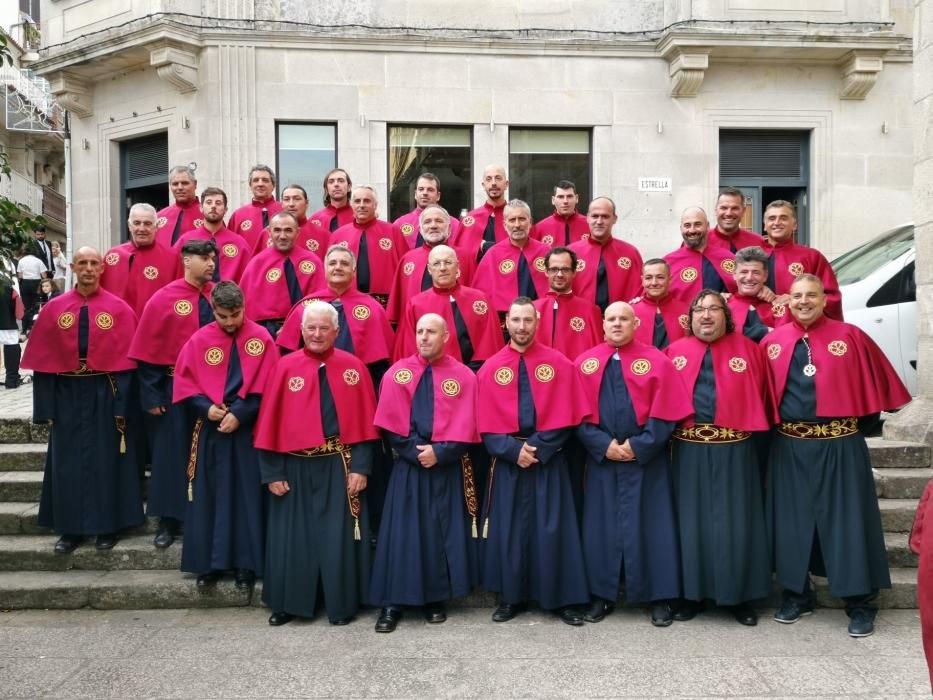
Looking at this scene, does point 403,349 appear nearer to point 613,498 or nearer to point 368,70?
point 613,498

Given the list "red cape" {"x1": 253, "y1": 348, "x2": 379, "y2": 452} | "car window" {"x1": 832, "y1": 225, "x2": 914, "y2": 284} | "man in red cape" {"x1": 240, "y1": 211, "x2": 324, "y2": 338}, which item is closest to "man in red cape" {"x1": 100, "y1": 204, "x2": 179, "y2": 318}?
"man in red cape" {"x1": 240, "y1": 211, "x2": 324, "y2": 338}

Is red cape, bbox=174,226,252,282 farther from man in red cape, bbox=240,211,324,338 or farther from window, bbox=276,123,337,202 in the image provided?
window, bbox=276,123,337,202

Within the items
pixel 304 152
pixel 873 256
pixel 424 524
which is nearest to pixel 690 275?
pixel 873 256

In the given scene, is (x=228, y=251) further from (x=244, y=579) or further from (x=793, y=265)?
(x=793, y=265)

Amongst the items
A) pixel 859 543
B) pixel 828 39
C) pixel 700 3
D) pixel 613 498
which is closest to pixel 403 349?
pixel 613 498

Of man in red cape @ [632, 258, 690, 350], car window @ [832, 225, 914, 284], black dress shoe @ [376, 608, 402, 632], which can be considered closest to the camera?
black dress shoe @ [376, 608, 402, 632]

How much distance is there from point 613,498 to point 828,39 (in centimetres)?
880

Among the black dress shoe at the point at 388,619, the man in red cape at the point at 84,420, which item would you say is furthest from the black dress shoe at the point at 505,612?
the man in red cape at the point at 84,420

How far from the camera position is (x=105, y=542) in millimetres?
5770

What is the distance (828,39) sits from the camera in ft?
36.7

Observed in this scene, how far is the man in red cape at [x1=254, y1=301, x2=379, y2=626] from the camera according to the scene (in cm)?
507

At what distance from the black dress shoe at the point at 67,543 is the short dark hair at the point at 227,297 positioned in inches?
77.2

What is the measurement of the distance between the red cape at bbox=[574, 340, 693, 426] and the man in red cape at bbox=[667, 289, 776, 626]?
4.6 inches

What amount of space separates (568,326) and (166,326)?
283cm
